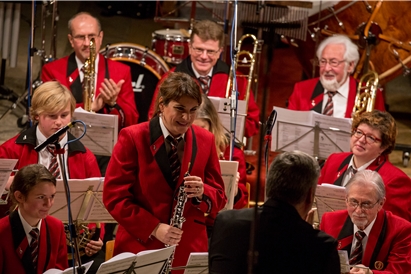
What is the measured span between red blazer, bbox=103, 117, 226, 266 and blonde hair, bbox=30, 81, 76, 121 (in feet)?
2.92

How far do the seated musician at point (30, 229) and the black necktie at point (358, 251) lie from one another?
1462mm

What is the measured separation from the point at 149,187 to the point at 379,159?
5.57 ft

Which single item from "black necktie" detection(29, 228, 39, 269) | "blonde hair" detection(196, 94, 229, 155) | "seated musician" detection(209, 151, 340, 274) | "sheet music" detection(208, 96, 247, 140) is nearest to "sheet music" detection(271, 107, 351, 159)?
"sheet music" detection(208, 96, 247, 140)

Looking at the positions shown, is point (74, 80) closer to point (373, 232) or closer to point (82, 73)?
point (82, 73)

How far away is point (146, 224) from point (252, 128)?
2.40m

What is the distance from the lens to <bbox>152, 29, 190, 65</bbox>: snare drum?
7.39 meters

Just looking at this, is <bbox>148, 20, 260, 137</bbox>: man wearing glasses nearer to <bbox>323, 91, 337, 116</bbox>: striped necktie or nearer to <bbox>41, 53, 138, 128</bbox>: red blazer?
<bbox>41, 53, 138, 128</bbox>: red blazer

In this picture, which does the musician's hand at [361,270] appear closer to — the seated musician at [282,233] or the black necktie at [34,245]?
the seated musician at [282,233]

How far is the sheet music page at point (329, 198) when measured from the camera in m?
4.41

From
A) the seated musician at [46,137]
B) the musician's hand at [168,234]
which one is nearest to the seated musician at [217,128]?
the seated musician at [46,137]

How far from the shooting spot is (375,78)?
621 centimetres

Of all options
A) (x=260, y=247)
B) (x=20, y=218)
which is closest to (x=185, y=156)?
(x=20, y=218)

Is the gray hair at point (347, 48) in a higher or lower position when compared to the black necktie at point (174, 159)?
higher

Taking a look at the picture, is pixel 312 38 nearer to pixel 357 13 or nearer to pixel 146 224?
pixel 357 13
